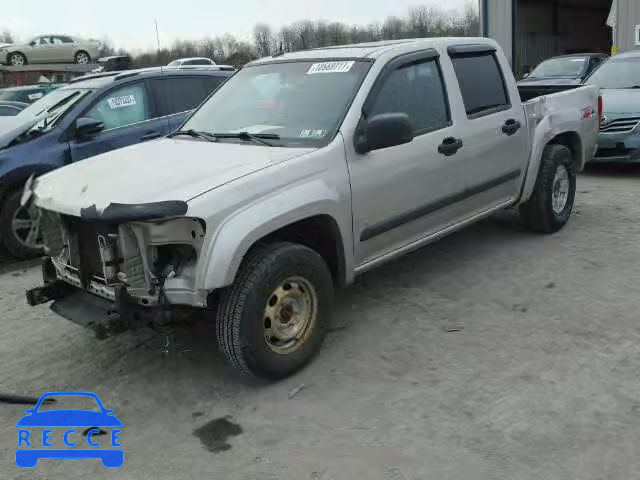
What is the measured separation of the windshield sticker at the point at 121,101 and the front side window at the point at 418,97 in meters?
3.75

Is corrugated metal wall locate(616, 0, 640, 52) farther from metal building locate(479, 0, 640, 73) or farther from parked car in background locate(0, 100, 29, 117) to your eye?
parked car in background locate(0, 100, 29, 117)

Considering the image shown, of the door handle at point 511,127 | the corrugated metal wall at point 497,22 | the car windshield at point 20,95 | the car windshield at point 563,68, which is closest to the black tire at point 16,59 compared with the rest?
the car windshield at point 20,95

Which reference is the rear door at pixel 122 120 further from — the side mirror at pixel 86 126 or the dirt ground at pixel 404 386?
the dirt ground at pixel 404 386

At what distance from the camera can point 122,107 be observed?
277 inches

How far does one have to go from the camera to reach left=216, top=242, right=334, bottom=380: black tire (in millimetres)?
3361

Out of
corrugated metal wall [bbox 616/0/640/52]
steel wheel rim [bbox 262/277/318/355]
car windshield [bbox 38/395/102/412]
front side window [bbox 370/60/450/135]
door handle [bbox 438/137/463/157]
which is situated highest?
corrugated metal wall [bbox 616/0/640/52]

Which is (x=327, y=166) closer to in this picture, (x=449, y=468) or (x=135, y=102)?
(x=449, y=468)

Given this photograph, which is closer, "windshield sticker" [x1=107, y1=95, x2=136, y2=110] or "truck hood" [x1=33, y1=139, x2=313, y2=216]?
"truck hood" [x1=33, y1=139, x2=313, y2=216]

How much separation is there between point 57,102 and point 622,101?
7230mm

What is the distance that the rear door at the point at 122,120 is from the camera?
22.0 ft

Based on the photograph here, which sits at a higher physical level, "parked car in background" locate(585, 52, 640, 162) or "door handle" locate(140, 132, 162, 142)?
"door handle" locate(140, 132, 162, 142)

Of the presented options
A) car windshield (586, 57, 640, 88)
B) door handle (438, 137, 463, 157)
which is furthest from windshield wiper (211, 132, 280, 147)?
car windshield (586, 57, 640, 88)

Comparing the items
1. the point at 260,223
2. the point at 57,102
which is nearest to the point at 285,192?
the point at 260,223

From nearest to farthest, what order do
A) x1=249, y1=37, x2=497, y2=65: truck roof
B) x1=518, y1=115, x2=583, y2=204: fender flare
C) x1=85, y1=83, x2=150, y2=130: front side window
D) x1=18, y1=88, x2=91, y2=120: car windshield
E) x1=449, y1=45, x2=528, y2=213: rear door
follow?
x1=249, y1=37, x2=497, y2=65: truck roof
x1=449, y1=45, x2=528, y2=213: rear door
x1=518, y1=115, x2=583, y2=204: fender flare
x1=85, y1=83, x2=150, y2=130: front side window
x1=18, y1=88, x2=91, y2=120: car windshield
